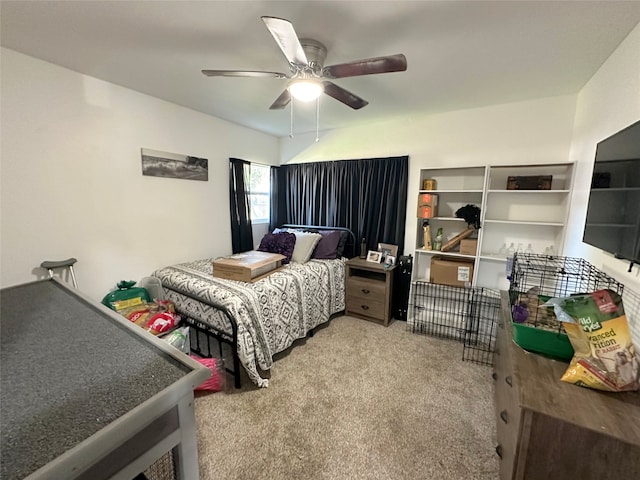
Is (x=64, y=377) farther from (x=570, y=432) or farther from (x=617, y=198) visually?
(x=617, y=198)

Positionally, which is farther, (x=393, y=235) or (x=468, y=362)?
(x=393, y=235)

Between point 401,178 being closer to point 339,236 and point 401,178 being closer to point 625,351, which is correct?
point 339,236

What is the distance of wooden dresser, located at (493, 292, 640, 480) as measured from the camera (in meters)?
0.89

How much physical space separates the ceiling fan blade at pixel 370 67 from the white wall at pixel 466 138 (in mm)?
1676

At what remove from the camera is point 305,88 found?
1755 mm

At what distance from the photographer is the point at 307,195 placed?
3.86m

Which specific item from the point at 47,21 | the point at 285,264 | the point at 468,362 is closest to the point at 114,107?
the point at 47,21

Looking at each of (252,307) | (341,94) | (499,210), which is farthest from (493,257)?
(252,307)

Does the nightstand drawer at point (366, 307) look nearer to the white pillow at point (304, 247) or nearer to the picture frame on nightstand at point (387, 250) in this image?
the picture frame on nightstand at point (387, 250)

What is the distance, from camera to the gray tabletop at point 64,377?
0.49m

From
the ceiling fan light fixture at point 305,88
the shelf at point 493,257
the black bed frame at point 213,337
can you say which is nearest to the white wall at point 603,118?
the shelf at point 493,257

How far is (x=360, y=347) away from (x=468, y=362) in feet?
3.10

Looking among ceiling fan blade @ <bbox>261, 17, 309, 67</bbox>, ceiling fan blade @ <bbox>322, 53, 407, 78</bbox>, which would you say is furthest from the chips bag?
ceiling fan blade @ <bbox>261, 17, 309, 67</bbox>

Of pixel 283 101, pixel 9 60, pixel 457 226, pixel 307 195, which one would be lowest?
pixel 457 226
